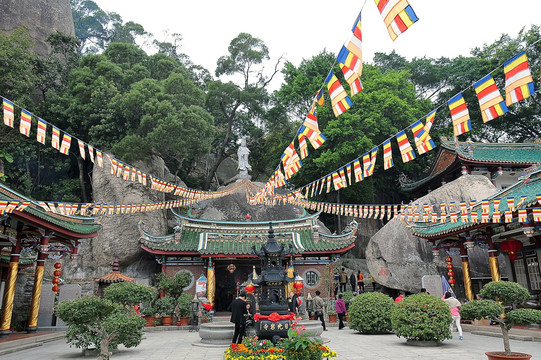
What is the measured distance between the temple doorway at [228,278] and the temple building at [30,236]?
851 cm

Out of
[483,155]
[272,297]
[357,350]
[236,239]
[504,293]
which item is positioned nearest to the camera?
[504,293]

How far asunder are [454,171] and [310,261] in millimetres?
13699

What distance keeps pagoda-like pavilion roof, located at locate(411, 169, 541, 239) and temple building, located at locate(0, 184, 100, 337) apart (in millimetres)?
16605

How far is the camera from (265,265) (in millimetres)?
11203

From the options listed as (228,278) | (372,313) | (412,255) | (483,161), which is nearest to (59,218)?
(228,278)

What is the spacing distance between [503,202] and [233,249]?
14244 millimetres

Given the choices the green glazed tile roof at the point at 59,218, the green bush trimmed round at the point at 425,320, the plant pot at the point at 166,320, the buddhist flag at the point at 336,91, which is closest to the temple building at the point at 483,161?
the green bush trimmed round at the point at 425,320

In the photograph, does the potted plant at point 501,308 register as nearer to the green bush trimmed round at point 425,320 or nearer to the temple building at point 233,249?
the green bush trimmed round at point 425,320

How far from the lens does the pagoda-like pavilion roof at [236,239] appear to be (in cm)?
2194

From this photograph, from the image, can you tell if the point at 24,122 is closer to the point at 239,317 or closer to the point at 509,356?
the point at 239,317

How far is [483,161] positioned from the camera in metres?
26.6

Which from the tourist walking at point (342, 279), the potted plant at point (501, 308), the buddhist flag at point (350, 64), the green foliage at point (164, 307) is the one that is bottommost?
the green foliage at point (164, 307)

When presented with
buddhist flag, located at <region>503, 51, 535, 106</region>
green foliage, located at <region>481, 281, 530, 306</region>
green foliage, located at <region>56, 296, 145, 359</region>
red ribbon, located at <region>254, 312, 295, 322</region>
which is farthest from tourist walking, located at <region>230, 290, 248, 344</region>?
buddhist flag, located at <region>503, 51, 535, 106</region>

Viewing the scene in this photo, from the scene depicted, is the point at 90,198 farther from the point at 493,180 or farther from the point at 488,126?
the point at 488,126
